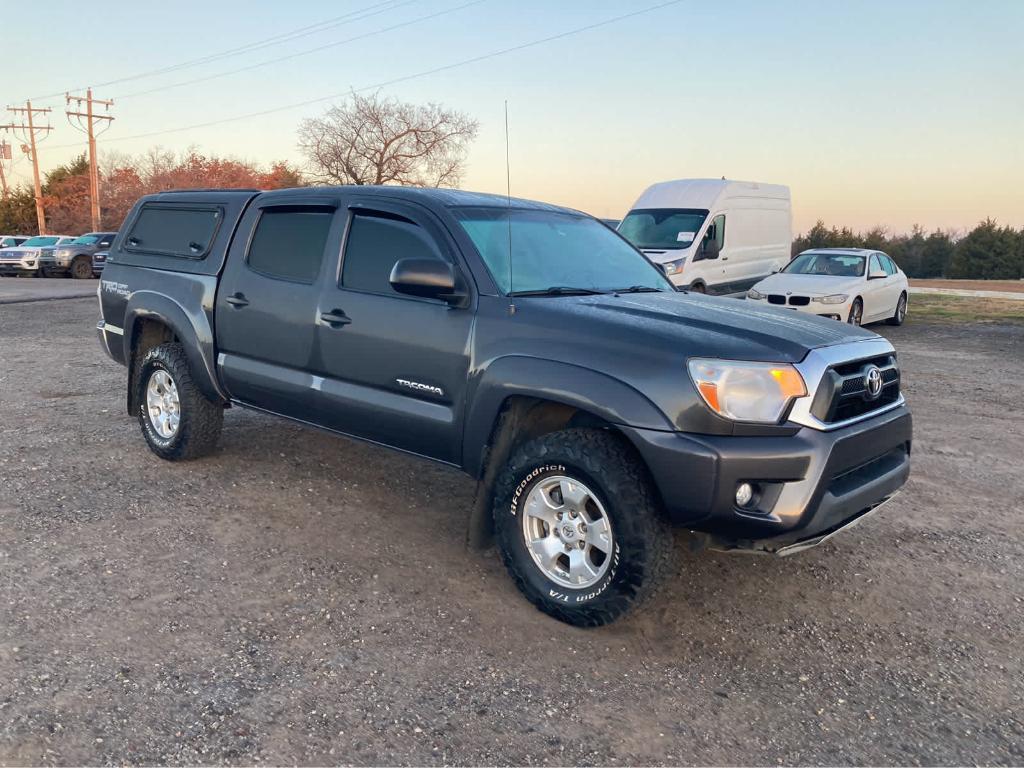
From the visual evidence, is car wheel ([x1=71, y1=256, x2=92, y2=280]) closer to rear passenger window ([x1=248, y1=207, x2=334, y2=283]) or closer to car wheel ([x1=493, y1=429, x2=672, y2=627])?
rear passenger window ([x1=248, y1=207, x2=334, y2=283])

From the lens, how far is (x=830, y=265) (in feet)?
49.1

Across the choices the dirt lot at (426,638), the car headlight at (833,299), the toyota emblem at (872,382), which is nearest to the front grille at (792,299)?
the car headlight at (833,299)

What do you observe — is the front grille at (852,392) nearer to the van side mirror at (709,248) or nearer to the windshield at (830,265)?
the van side mirror at (709,248)

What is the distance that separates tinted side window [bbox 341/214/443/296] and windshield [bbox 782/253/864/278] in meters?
11.8

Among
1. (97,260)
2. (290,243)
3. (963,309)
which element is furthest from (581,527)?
(97,260)

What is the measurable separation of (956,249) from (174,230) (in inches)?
2254

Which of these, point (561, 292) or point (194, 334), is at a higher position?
point (561, 292)

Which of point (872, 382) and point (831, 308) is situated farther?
point (831, 308)

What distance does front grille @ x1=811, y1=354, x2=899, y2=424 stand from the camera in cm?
340

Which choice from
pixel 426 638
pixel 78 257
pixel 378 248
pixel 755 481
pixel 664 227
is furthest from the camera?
pixel 78 257

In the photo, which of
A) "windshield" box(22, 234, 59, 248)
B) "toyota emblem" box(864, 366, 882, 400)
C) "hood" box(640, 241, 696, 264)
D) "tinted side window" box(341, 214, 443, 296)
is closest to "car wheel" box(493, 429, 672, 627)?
"toyota emblem" box(864, 366, 882, 400)

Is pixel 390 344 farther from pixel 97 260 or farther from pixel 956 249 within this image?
pixel 956 249

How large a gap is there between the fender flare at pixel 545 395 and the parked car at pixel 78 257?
92.0 feet

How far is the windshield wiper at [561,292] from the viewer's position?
4.06 metres
